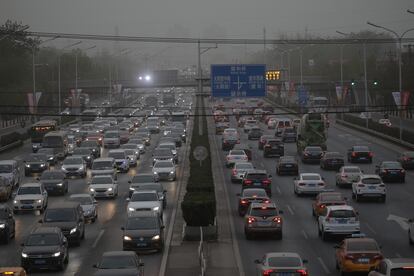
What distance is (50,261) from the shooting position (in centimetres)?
2834

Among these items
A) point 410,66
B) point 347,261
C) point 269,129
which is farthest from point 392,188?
point 410,66

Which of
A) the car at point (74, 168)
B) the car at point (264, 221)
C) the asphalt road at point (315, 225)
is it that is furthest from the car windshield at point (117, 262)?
the car at point (74, 168)

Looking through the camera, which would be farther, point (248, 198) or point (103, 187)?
point (103, 187)

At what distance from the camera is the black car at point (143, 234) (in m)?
31.6

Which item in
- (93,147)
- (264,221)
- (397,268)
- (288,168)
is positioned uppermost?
(397,268)

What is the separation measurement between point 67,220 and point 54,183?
55.0ft

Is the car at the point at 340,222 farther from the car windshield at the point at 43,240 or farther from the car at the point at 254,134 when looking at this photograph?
the car at the point at 254,134

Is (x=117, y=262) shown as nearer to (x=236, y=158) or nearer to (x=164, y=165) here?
(x=164, y=165)

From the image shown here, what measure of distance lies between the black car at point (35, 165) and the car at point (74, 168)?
288cm

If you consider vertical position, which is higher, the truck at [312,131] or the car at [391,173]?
the truck at [312,131]

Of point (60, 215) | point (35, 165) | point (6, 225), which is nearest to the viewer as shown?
point (60, 215)

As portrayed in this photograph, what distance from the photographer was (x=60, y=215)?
34.1 m

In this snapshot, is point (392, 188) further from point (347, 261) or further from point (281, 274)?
point (281, 274)

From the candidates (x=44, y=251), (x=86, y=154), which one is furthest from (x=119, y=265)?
(x=86, y=154)
